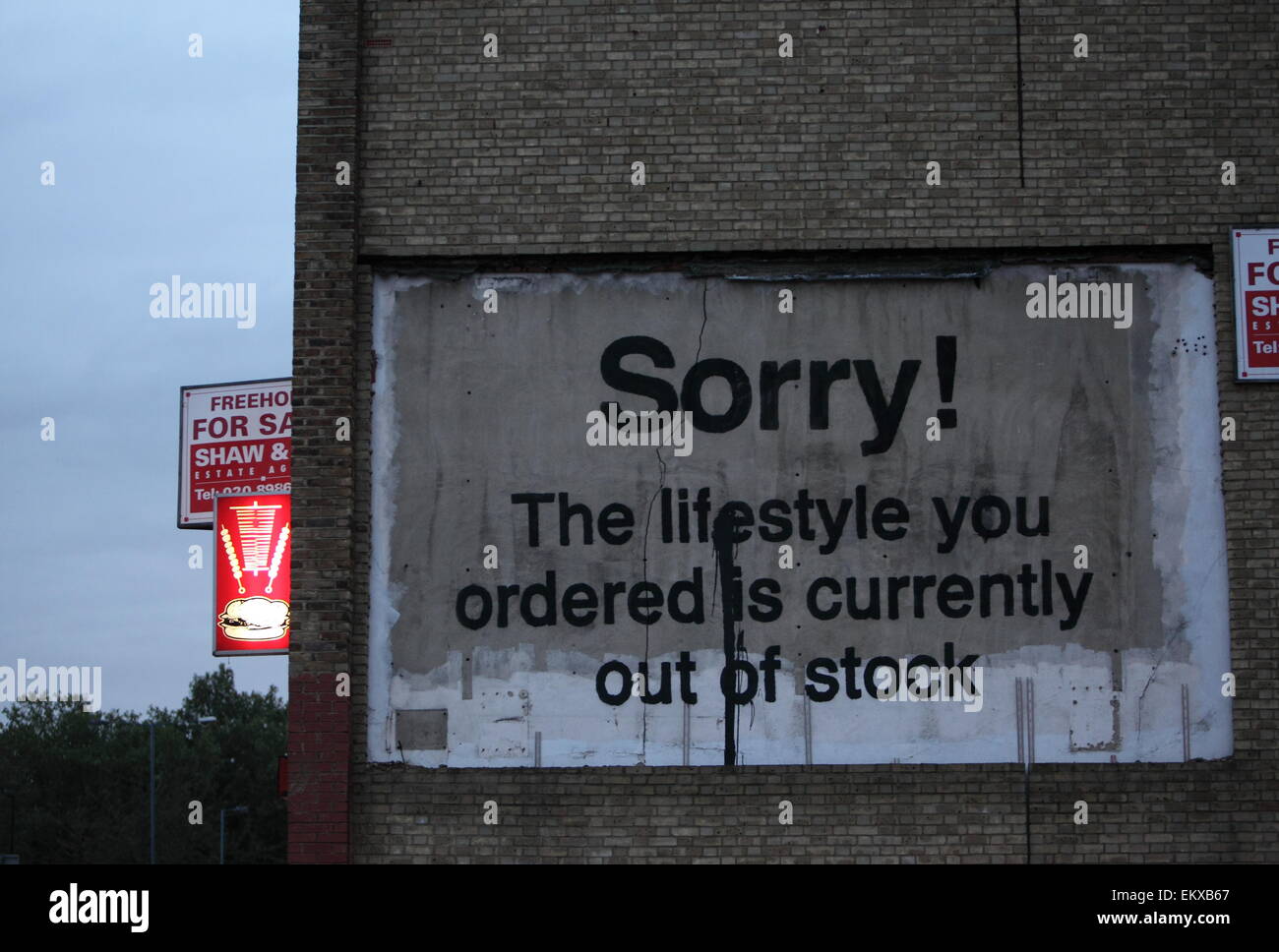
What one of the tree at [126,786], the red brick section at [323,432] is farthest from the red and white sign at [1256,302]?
the tree at [126,786]

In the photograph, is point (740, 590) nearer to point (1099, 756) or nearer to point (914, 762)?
point (914, 762)

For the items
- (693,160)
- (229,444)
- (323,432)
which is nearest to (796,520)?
(693,160)

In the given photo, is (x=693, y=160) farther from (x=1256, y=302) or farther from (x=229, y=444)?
(x=229, y=444)

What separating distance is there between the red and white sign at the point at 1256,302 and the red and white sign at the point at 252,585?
1220cm

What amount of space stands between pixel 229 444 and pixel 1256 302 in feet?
47.7

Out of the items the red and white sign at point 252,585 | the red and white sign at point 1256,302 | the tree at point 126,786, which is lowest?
the tree at point 126,786

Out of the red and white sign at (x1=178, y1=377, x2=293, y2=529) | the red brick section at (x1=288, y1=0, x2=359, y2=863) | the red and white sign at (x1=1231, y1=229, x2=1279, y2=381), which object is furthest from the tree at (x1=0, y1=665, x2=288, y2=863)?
the red and white sign at (x1=1231, y1=229, x2=1279, y2=381)

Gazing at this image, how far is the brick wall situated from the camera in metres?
10.4

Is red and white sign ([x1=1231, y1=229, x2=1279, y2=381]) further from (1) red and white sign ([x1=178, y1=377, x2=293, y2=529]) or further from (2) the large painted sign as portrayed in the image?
(1) red and white sign ([x1=178, y1=377, x2=293, y2=529])

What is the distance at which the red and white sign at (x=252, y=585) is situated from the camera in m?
19.0

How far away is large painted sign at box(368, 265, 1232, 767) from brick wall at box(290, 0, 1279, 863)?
0.26 m

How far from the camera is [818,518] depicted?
1059cm

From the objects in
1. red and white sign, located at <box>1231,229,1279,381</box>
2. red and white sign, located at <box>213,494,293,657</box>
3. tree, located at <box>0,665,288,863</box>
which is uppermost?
red and white sign, located at <box>1231,229,1279,381</box>

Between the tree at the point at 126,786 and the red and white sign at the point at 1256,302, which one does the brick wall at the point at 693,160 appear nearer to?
the red and white sign at the point at 1256,302
